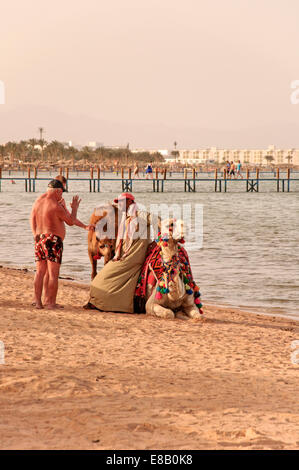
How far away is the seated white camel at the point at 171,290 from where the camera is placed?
8281 mm

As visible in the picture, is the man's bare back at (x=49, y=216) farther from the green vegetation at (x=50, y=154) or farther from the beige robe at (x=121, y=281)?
the green vegetation at (x=50, y=154)

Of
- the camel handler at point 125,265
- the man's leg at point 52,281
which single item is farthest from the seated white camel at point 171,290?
the man's leg at point 52,281

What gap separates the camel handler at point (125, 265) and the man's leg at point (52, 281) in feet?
1.90

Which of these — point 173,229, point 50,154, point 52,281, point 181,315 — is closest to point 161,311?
point 181,315

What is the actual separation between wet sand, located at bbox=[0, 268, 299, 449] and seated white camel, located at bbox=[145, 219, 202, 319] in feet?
0.58

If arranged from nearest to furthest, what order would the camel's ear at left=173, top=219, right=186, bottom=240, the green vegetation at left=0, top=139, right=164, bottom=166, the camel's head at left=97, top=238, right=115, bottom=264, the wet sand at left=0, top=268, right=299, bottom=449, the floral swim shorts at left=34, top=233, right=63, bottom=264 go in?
→ the wet sand at left=0, top=268, right=299, bottom=449 → the camel's ear at left=173, top=219, right=186, bottom=240 → the floral swim shorts at left=34, top=233, right=63, bottom=264 → the camel's head at left=97, top=238, right=115, bottom=264 → the green vegetation at left=0, top=139, right=164, bottom=166

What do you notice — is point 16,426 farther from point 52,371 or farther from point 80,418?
point 52,371

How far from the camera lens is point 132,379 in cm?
577

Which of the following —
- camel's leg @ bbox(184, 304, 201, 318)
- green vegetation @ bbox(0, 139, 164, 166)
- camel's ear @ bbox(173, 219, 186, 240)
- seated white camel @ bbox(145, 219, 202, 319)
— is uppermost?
green vegetation @ bbox(0, 139, 164, 166)

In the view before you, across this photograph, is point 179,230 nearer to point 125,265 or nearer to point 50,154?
point 125,265

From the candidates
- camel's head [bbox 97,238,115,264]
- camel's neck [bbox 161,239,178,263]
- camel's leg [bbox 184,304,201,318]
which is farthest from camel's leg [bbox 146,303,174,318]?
camel's head [bbox 97,238,115,264]

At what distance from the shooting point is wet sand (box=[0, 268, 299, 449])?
14.5 ft

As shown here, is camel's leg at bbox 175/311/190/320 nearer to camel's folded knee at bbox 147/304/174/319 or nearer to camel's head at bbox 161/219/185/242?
camel's folded knee at bbox 147/304/174/319

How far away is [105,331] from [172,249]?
130 centimetres
